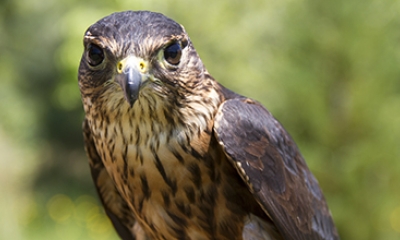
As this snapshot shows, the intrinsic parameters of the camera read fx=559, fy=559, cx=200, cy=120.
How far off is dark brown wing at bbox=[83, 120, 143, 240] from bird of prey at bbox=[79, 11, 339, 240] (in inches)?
10.6

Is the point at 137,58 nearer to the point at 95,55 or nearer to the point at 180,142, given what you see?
the point at 95,55

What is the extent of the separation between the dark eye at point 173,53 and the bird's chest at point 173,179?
30 cm

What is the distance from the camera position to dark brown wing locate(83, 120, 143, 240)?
3.05 meters

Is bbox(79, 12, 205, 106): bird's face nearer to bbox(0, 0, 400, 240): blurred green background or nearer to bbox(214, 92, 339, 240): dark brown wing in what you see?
bbox(214, 92, 339, 240): dark brown wing

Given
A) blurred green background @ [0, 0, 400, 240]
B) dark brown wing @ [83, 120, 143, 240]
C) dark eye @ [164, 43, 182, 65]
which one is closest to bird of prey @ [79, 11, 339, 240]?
dark eye @ [164, 43, 182, 65]

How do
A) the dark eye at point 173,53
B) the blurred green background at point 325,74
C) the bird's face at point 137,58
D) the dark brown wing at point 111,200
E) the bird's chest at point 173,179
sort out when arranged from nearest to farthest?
the bird's face at point 137,58, the dark eye at point 173,53, the bird's chest at point 173,179, the dark brown wing at point 111,200, the blurred green background at point 325,74

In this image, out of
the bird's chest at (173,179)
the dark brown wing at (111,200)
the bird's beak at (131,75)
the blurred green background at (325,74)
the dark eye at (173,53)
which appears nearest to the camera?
the bird's beak at (131,75)

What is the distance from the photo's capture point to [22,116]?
27.4 feet

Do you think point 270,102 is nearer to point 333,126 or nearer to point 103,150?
point 333,126

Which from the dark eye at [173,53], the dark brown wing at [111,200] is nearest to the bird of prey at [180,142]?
the dark eye at [173,53]

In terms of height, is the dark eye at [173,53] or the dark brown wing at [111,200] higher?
the dark eye at [173,53]

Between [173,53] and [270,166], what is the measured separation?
2.41 ft

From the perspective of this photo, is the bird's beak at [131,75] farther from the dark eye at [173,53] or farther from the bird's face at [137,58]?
the dark eye at [173,53]

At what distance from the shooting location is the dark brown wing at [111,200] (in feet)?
10.0
